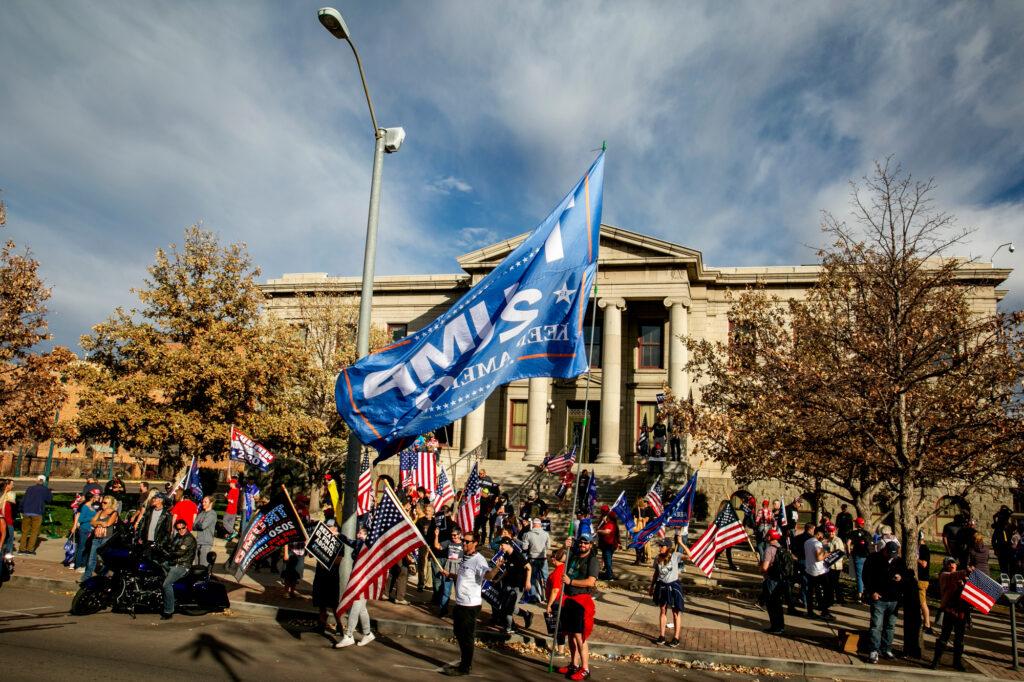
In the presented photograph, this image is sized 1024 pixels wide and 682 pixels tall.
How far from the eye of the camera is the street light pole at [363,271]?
366 inches

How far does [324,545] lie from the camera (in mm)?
10445

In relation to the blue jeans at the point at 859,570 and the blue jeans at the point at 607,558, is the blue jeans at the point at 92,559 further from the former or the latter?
the blue jeans at the point at 859,570

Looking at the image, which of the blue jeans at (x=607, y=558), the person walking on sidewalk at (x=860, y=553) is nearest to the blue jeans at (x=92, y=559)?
the blue jeans at (x=607, y=558)

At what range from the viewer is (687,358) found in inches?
1328

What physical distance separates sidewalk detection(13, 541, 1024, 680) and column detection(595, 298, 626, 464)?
49.5ft

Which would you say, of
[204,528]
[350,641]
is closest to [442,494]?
[204,528]

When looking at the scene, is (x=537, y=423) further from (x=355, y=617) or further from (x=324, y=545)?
(x=355, y=617)

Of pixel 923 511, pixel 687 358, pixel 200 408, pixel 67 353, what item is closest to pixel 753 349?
pixel 923 511

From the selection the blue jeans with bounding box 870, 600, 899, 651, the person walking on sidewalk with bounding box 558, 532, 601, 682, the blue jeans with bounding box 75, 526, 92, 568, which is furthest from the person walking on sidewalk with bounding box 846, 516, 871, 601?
the blue jeans with bounding box 75, 526, 92, 568

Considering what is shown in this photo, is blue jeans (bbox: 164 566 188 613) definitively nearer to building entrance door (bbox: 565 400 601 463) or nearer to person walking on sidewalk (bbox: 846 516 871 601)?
person walking on sidewalk (bbox: 846 516 871 601)

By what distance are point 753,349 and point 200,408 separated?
57.7 feet

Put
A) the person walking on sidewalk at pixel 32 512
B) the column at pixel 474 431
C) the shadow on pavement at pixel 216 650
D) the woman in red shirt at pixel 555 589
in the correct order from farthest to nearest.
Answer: the column at pixel 474 431, the person walking on sidewalk at pixel 32 512, the woman in red shirt at pixel 555 589, the shadow on pavement at pixel 216 650

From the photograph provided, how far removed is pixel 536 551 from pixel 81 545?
399 inches

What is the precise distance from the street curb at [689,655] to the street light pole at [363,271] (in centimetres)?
188
